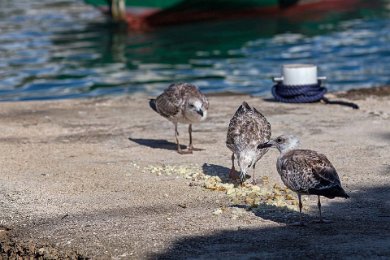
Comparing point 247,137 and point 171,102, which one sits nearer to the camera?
point 247,137

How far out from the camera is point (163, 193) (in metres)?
9.54

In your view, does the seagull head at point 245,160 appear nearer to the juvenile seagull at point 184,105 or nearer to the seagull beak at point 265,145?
the seagull beak at point 265,145

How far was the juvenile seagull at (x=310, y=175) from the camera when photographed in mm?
7934

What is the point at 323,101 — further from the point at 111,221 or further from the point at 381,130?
the point at 111,221

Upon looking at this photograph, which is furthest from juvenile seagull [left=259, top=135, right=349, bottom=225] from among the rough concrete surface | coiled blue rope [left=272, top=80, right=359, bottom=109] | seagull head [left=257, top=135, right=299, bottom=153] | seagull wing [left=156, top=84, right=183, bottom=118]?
coiled blue rope [left=272, top=80, right=359, bottom=109]

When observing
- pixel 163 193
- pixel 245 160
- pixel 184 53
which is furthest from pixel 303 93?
pixel 184 53

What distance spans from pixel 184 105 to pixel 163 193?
2.16 metres

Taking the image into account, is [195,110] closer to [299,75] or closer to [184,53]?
[299,75]

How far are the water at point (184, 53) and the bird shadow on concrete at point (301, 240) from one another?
10910 mm

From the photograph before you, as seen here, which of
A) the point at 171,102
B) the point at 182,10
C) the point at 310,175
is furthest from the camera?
the point at 182,10

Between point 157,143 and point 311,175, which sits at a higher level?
point 311,175

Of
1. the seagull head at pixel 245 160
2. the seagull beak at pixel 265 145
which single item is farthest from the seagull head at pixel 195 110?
the seagull beak at pixel 265 145

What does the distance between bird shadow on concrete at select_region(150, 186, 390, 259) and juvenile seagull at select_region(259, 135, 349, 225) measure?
0.26m

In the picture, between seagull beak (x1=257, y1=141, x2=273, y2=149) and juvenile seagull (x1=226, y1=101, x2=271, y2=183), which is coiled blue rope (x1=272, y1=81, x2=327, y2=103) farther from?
seagull beak (x1=257, y1=141, x2=273, y2=149)
